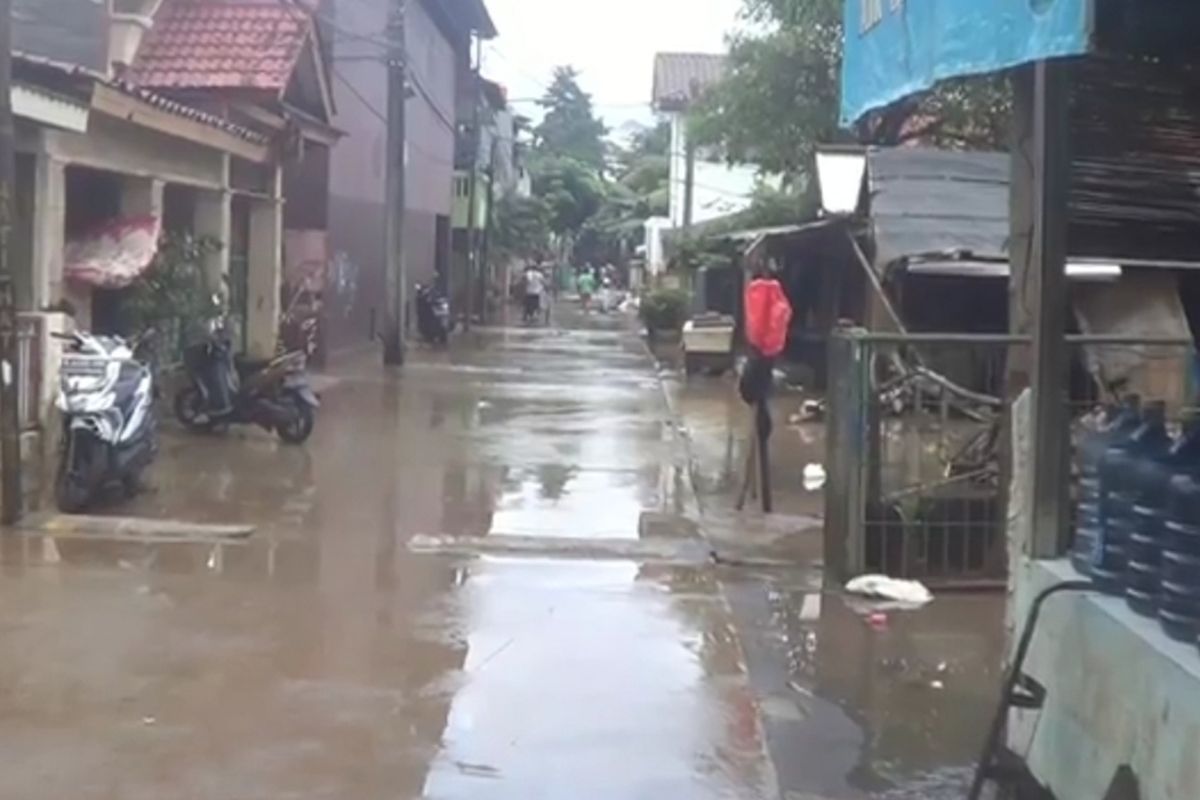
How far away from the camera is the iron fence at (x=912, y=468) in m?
9.59

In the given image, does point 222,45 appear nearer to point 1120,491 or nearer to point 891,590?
point 891,590

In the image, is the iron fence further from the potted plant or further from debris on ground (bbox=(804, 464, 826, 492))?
the potted plant

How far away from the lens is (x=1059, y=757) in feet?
18.3

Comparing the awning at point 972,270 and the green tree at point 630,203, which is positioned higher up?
the green tree at point 630,203

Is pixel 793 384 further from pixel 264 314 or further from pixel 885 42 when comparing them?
pixel 885 42

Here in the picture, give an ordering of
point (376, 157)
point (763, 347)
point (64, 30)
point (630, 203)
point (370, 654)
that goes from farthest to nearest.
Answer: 1. point (630, 203)
2. point (376, 157)
3. point (64, 30)
4. point (763, 347)
5. point (370, 654)

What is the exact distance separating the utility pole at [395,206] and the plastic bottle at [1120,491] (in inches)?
848

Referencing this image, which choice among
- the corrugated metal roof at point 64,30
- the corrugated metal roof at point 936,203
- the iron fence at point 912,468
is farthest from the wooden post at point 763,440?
the corrugated metal roof at point 64,30

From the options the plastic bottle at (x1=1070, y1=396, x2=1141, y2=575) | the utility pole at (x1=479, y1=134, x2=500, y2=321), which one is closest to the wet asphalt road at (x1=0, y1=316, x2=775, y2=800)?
the plastic bottle at (x1=1070, y1=396, x2=1141, y2=575)

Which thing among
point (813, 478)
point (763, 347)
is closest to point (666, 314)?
point (813, 478)

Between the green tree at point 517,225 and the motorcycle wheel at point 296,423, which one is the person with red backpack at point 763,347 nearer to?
the motorcycle wheel at point 296,423

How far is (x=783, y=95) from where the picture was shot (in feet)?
87.1

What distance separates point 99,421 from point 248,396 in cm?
453

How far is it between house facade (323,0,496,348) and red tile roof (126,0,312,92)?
15.5 ft
